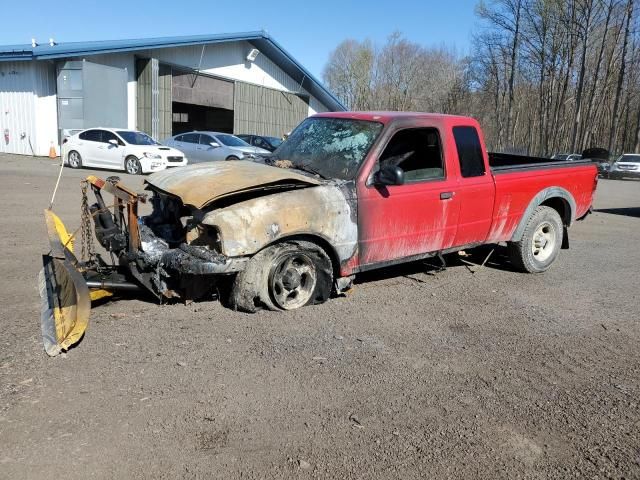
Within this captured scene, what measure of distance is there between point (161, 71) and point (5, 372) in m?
27.1

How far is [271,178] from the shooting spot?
4703 mm

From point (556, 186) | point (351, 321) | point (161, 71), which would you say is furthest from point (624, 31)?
point (351, 321)

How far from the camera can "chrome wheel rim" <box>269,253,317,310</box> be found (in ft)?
15.8

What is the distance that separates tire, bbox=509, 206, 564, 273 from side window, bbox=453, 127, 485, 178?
4.16ft

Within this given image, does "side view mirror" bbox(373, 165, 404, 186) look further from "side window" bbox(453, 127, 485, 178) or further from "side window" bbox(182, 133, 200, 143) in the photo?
"side window" bbox(182, 133, 200, 143)

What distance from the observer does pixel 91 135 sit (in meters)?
19.6

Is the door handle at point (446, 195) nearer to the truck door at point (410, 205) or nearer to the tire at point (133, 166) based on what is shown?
the truck door at point (410, 205)

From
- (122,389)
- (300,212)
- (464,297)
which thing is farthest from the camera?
(464,297)

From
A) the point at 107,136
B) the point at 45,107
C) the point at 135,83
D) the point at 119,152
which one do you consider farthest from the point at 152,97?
the point at 119,152

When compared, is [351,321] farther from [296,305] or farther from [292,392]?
[292,392]

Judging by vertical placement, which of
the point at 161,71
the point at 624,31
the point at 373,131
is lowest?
the point at 373,131

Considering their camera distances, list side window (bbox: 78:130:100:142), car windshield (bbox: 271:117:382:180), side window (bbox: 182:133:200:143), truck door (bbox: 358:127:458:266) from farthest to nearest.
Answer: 1. side window (bbox: 182:133:200:143)
2. side window (bbox: 78:130:100:142)
3. car windshield (bbox: 271:117:382:180)
4. truck door (bbox: 358:127:458:266)

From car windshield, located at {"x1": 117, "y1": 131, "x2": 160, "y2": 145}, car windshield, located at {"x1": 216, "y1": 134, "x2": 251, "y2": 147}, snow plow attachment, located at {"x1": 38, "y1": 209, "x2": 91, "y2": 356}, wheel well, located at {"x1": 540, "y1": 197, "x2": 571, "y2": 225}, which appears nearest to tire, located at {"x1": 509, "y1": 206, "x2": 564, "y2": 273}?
wheel well, located at {"x1": 540, "y1": 197, "x2": 571, "y2": 225}

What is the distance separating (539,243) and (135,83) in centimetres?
2474
